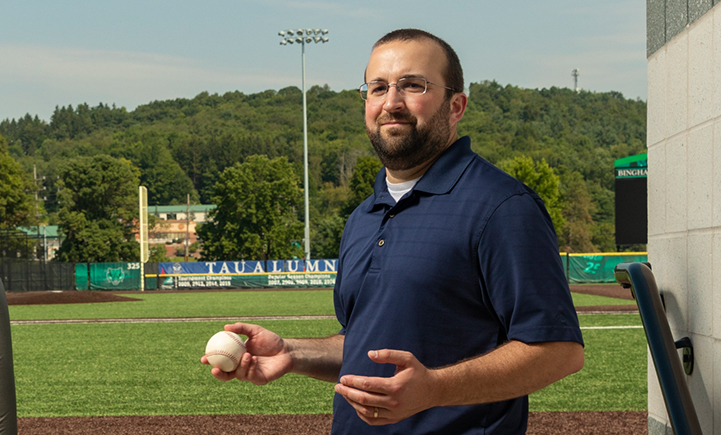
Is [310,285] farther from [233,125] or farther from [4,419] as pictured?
[233,125]

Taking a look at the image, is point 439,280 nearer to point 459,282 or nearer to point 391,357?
point 459,282

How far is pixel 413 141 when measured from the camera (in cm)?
227

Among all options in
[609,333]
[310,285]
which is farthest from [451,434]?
[310,285]

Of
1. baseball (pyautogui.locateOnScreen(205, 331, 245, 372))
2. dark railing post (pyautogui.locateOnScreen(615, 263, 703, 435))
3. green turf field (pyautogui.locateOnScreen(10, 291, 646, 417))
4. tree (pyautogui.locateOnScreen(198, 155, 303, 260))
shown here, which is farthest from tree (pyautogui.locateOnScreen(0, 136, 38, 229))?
dark railing post (pyautogui.locateOnScreen(615, 263, 703, 435))

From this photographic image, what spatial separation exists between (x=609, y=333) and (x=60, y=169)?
64.9m

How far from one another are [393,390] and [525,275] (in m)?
0.50

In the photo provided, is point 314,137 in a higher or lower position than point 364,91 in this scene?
higher

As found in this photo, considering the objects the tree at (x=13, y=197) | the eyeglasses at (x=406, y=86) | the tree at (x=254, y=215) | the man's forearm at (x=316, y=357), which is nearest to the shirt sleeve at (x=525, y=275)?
the eyeglasses at (x=406, y=86)

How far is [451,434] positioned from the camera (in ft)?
6.73

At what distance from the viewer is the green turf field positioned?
855cm

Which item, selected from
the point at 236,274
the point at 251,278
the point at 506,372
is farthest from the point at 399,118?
the point at 236,274

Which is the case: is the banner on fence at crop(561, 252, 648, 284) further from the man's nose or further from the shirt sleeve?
the shirt sleeve

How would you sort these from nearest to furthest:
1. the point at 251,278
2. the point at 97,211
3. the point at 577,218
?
the point at 251,278
the point at 97,211
the point at 577,218

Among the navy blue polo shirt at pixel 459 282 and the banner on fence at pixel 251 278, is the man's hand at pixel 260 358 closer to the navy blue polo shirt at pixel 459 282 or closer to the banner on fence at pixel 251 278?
the navy blue polo shirt at pixel 459 282
